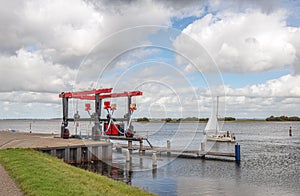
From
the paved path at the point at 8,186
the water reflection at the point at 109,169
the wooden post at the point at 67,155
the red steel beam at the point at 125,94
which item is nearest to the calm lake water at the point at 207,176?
the water reflection at the point at 109,169

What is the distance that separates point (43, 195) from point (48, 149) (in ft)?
49.5

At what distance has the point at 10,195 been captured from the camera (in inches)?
386

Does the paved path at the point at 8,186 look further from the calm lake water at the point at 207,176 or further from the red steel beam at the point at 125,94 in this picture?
the red steel beam at the point at 125,94

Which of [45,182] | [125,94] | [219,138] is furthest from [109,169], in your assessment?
[219,138]

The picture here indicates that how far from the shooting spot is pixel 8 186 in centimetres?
1098

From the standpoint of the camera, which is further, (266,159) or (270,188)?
(266,159)

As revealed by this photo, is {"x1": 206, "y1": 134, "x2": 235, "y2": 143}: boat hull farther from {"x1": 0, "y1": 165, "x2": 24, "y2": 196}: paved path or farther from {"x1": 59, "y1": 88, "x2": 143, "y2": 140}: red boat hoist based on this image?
{"x1": 0, "y1": 165, "x2": 24, "y2": 196}: paved path

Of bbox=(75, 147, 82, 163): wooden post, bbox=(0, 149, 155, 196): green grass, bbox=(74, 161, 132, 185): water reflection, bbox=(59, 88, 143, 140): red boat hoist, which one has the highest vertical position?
bbox=(59, 88, 143, 140): red boat hoist

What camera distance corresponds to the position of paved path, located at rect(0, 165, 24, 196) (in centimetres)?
1006

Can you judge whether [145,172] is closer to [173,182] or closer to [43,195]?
[173,182]

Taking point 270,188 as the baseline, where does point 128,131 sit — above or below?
above

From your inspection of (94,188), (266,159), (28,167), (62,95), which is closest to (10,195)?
(94,188)

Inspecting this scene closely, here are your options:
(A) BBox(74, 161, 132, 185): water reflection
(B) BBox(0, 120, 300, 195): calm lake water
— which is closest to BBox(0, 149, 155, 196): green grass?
(B) BBox(0, 120, 300, 195): calm lake water

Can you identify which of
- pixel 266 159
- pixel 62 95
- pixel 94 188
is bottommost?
pixel 266 159
